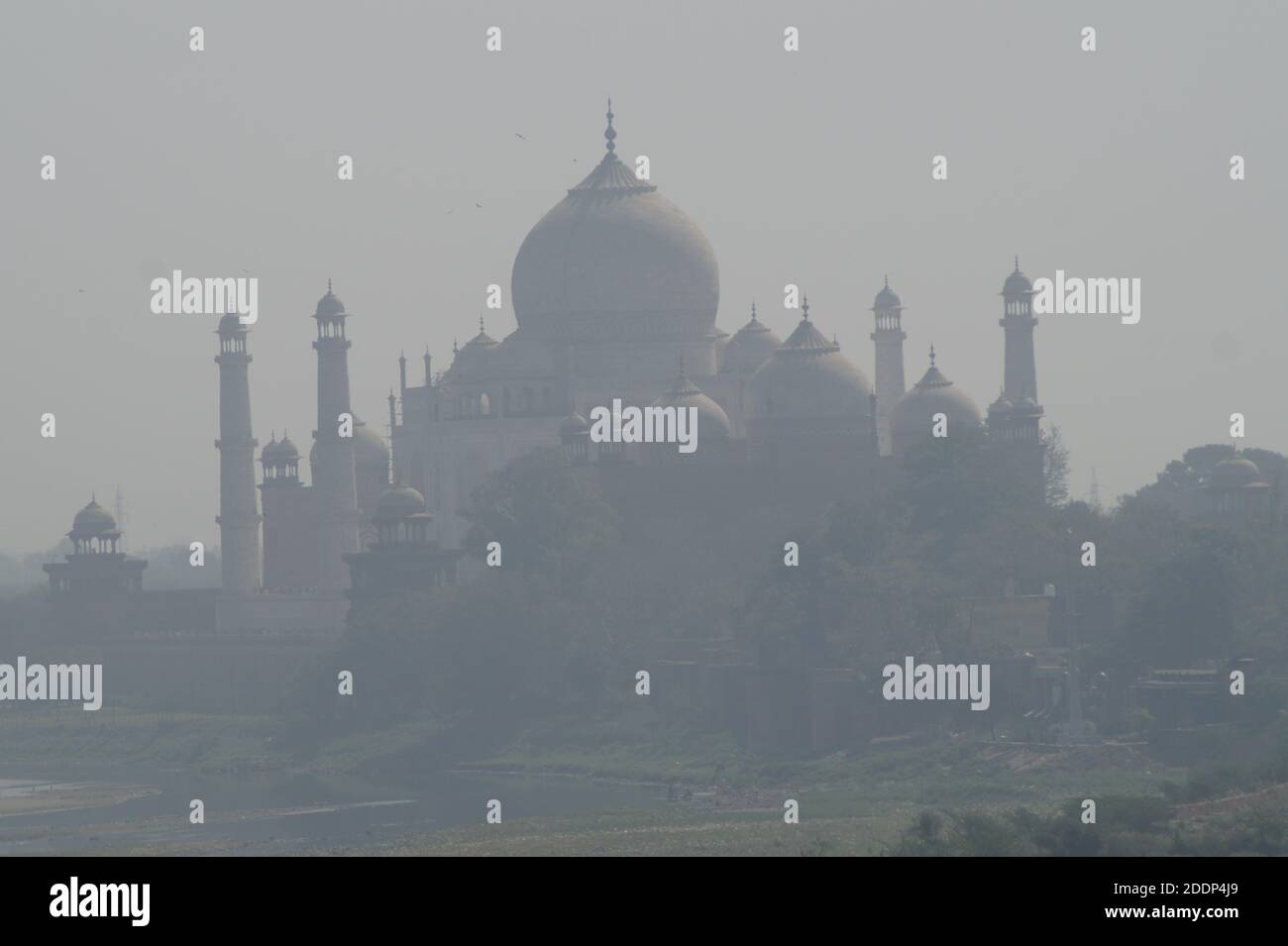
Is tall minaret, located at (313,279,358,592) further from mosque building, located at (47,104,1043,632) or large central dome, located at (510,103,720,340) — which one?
large central dome, located at (510,103,720,340)

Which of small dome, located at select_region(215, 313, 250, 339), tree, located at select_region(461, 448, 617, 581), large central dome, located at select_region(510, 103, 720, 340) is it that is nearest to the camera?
tree, located at select_region(461, 448, 617, 581)

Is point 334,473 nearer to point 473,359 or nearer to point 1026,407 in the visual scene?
point 473,359

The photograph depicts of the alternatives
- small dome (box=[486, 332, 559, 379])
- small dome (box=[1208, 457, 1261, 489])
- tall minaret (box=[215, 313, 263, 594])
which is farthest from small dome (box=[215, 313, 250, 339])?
small dome (box=[1208, 457, 1261, 489])

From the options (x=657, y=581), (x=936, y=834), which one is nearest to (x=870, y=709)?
(x=657, y=581)

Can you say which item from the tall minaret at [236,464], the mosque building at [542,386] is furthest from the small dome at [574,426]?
the tall minaret at [236,464]

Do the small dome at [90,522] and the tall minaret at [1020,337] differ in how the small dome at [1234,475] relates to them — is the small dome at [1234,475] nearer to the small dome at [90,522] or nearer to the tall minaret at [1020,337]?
the tall minaret at [1020,337]

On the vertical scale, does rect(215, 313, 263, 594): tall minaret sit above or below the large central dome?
below

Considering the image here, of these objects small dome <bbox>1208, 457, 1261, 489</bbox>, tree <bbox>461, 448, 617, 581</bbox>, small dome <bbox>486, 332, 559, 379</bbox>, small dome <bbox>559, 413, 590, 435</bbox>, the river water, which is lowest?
the river water
